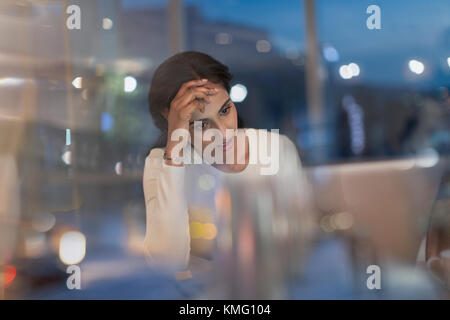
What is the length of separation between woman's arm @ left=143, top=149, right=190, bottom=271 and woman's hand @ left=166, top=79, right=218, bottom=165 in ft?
0.12

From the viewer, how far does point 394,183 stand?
1094 millimetres

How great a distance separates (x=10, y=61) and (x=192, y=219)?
0.69m

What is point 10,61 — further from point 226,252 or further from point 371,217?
point 371,217

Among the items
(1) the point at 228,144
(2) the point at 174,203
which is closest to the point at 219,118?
(1) the point at 228,144

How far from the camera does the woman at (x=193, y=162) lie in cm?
105

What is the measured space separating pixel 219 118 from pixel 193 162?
14 centimetres

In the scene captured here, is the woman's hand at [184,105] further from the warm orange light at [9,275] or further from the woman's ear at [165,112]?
the warm orange light at [9,275]

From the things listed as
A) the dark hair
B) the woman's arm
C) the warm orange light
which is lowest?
the warm orange light

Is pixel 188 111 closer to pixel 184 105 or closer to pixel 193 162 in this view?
pixel 184 105

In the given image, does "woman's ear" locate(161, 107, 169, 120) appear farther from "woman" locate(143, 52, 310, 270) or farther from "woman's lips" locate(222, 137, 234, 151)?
"woman's lips" locate(222, 137, 234, 151)

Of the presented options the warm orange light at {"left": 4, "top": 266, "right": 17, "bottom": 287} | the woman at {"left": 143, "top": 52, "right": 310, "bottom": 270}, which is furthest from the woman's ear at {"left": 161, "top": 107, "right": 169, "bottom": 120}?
the warm orange light at {"left": 4, "top": 266, "right": 17, "bottom": 287}

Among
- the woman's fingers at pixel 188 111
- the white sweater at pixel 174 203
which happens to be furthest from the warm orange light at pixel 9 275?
the woman's fingers at pixel 188 111

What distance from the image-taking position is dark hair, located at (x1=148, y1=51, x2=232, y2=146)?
42.1 inches
